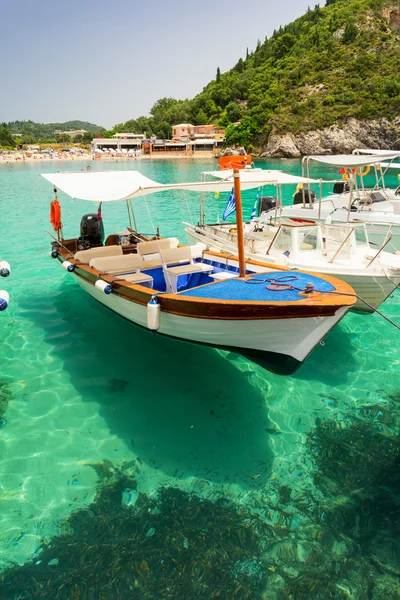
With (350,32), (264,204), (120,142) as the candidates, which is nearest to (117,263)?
(264,204)

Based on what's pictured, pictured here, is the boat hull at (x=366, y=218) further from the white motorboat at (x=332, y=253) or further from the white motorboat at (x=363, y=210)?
the white motorboat at (x=332, y=253)

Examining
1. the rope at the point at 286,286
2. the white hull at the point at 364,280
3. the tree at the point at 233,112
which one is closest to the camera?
the rope at the point at 286,286

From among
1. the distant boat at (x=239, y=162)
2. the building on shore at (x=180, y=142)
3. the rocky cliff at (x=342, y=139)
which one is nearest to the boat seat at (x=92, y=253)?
the distant boat at (x=239, y=162)

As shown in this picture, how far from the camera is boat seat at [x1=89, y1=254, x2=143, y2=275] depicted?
26.9 feet

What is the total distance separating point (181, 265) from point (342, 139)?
78411 mm

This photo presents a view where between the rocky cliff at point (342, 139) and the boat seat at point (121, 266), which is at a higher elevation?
the rocky cliff at point (342, 139)

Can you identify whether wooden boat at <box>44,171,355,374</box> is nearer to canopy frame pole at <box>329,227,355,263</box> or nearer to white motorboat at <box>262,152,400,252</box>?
canopy frame pole at <box>329,227,355,263</box>

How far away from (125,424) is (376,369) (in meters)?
4.96

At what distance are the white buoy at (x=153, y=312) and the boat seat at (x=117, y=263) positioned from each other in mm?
2554

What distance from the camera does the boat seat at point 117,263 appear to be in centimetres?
820

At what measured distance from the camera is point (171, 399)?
6.62m

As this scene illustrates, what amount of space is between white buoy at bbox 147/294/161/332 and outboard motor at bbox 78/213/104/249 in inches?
225

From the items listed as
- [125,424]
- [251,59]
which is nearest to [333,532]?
[125,424]

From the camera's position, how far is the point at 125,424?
6.05m
